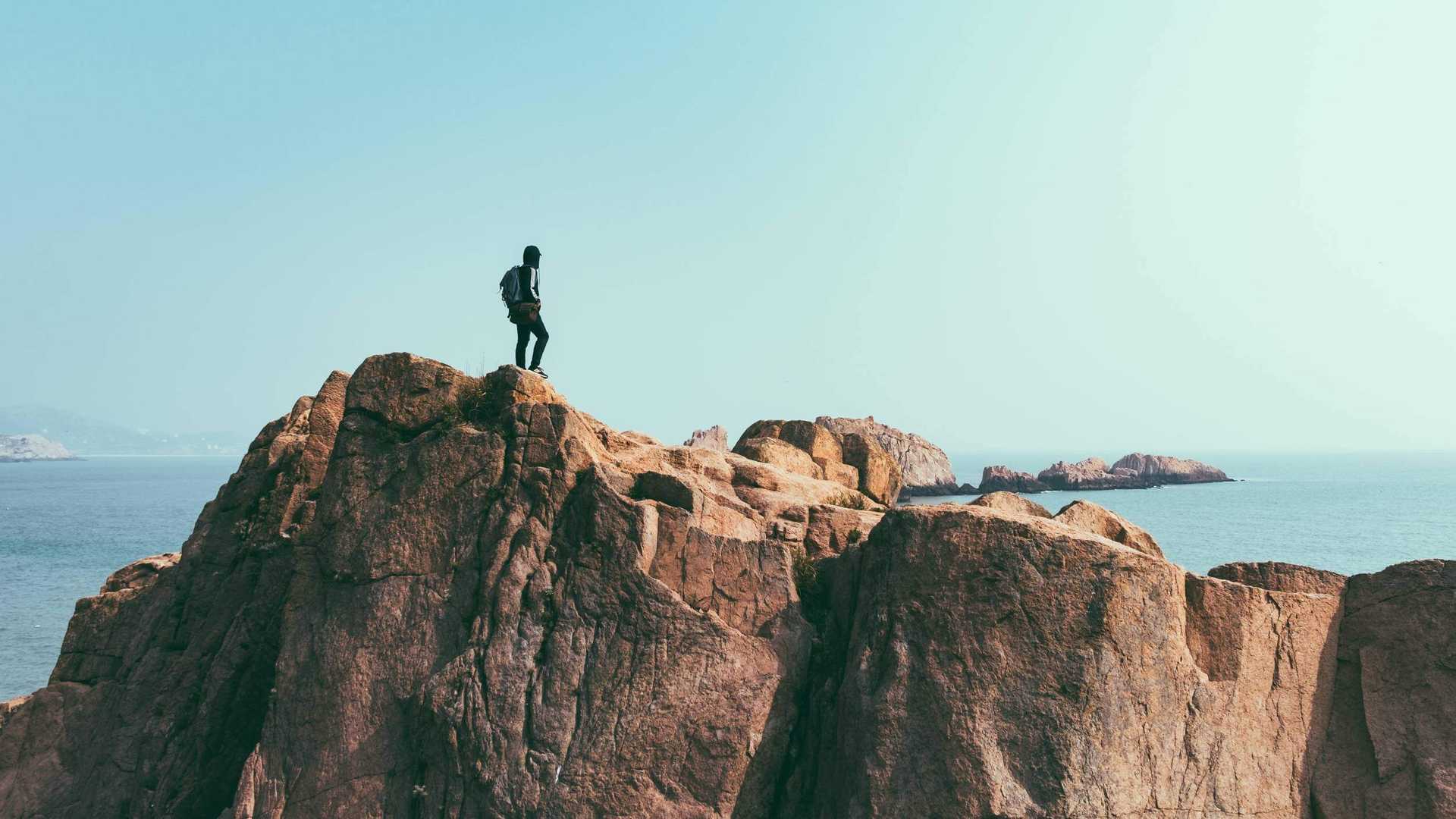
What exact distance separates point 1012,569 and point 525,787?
9.34 meters

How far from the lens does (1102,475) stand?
6570 inches

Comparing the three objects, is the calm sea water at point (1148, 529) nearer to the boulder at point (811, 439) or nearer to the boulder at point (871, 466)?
the boulder at point (871, 466)

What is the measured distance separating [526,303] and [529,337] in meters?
0.89

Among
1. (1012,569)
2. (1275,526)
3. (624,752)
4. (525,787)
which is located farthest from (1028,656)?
(1275,526)

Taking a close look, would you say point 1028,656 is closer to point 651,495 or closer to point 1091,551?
point 1091,551

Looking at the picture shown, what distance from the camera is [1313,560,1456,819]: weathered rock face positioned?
52.5 ft

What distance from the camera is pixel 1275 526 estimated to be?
104688 mm

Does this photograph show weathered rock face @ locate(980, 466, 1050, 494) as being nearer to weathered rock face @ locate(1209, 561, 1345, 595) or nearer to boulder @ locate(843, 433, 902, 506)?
boulder @ locate(843, 433, 902, 506)

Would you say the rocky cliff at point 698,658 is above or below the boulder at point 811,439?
below

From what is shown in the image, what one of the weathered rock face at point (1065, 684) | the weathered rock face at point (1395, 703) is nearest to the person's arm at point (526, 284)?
the weathered rock face at point (1065, 684)

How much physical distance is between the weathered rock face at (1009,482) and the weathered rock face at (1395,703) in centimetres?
13008

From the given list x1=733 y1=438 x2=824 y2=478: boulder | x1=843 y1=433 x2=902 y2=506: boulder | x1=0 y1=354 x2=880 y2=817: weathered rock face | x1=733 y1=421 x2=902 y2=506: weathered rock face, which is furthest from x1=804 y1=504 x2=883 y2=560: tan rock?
x1=843 y1=433 x2=902 y2=506: boulder

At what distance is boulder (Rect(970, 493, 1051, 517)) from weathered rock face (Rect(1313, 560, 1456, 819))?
577 cm

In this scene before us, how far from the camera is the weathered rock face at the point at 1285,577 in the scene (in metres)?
17.7
